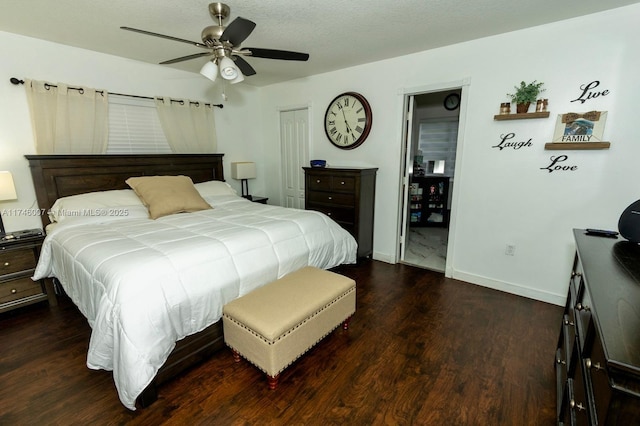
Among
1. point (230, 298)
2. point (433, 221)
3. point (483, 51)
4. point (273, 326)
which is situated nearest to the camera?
point (273, 326)

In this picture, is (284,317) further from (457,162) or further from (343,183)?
(457,162)

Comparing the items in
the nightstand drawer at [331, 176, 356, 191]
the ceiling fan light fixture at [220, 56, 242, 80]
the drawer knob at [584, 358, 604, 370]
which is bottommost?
the drawer knob at [584, 358, 604, 370]

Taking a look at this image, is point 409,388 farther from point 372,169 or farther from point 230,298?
point 372,169

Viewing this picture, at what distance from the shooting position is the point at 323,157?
4152mm

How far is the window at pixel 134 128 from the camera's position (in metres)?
3.32

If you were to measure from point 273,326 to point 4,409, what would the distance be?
1513 millimetres

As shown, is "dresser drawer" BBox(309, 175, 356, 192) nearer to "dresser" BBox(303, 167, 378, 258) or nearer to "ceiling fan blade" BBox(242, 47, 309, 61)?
"dresser" BBox(303, 167, 378, 258)

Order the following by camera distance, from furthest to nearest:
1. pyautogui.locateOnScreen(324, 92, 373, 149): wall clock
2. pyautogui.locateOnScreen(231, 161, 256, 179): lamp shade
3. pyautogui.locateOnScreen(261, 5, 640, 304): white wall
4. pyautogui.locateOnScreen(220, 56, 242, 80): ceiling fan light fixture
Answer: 1. pyautogui.locateOnScreen(231, 161, 256, 179): lamp shade
2. pyautogui.locateOnScreen(324, 92, 373, 149): wall clock
3. pyautogui.locateOnScreen(261, 5, 640, 304): white wall
4. pyautogui.locateOnScreen(220, 56, 242, 80): ceiling fan light fixture

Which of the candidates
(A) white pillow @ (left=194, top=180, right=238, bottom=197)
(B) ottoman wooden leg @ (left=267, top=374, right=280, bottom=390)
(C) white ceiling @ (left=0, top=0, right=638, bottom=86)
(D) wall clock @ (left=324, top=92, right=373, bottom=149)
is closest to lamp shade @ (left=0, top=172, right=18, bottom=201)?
(C) white ceiling @ (left=0, top=0, right=638, bottom=86)

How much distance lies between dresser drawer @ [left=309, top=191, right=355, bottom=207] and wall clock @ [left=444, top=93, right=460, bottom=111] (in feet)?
10.0

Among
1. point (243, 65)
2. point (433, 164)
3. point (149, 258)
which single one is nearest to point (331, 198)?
point (243, 65)

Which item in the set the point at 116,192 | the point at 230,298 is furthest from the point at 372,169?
the point at 116,192

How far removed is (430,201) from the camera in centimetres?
540

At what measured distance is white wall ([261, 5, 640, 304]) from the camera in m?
2.27
